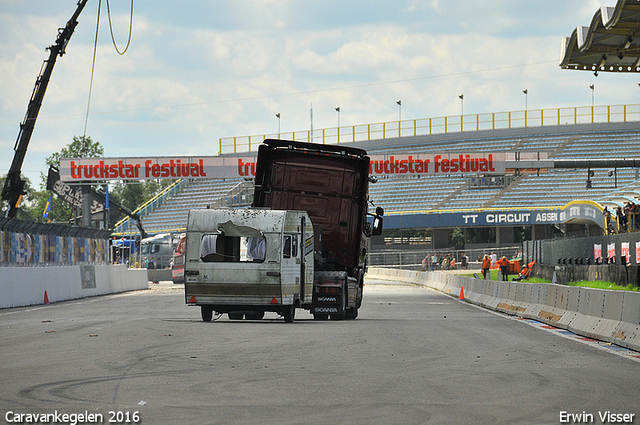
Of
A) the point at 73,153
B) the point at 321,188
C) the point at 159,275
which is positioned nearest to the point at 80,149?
the point at 73,153

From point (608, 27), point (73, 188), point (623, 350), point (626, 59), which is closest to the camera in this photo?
point (623, 350)

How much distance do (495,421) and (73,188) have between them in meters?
53.1

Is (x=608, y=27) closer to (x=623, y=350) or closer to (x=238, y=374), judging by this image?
(x=623, y=350)

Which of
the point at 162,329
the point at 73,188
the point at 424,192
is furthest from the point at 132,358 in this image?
the point at 424,192

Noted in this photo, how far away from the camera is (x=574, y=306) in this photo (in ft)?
59.3

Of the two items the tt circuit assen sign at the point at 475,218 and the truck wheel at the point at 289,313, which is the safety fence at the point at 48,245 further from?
the tt circuit assen sign at the point at 475,218

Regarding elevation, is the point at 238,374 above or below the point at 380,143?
below

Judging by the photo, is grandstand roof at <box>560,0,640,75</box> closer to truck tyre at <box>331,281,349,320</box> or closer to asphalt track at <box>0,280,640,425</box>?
truck tyre at <box>331,281,349,320</box>

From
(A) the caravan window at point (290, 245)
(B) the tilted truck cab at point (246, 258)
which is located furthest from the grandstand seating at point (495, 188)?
(A) the caravan window at point (290, 245)

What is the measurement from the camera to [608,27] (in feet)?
87.2

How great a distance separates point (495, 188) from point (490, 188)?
26.6 feet

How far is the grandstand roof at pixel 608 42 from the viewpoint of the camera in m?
26.2

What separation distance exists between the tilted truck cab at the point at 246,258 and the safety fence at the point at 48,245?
11059 mm

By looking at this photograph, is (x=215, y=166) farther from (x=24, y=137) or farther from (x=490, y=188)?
(x=490, y=188)
